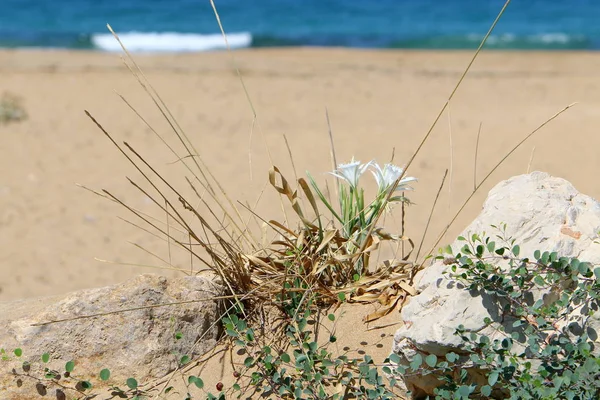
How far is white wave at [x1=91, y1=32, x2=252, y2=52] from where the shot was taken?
16688 mm

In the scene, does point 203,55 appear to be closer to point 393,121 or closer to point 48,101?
point 48,101

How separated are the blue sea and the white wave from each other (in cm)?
2

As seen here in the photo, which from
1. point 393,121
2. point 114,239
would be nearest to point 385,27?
point 393,121

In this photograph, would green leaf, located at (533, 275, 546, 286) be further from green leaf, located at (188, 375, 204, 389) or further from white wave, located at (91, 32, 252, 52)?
white wave, located at (91, 32, 252, 52)

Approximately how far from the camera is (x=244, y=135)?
26.2 feet

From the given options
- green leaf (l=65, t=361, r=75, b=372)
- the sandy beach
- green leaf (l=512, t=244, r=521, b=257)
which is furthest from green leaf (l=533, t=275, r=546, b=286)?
the sandy beach

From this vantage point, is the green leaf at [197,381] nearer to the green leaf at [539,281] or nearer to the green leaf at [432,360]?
the green leaf at [432,360]

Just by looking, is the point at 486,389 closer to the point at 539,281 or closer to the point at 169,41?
the point at 539,281

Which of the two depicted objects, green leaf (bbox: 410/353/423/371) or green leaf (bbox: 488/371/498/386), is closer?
green leaf (bbox: 488/371/498/386)

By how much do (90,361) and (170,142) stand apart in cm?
547

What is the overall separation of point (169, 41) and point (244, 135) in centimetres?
1093

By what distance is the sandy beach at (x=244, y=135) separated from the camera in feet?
18.6

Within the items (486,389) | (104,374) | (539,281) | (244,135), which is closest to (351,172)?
(539,281)

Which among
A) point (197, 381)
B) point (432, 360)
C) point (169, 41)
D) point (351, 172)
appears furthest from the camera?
point (169, 41)
